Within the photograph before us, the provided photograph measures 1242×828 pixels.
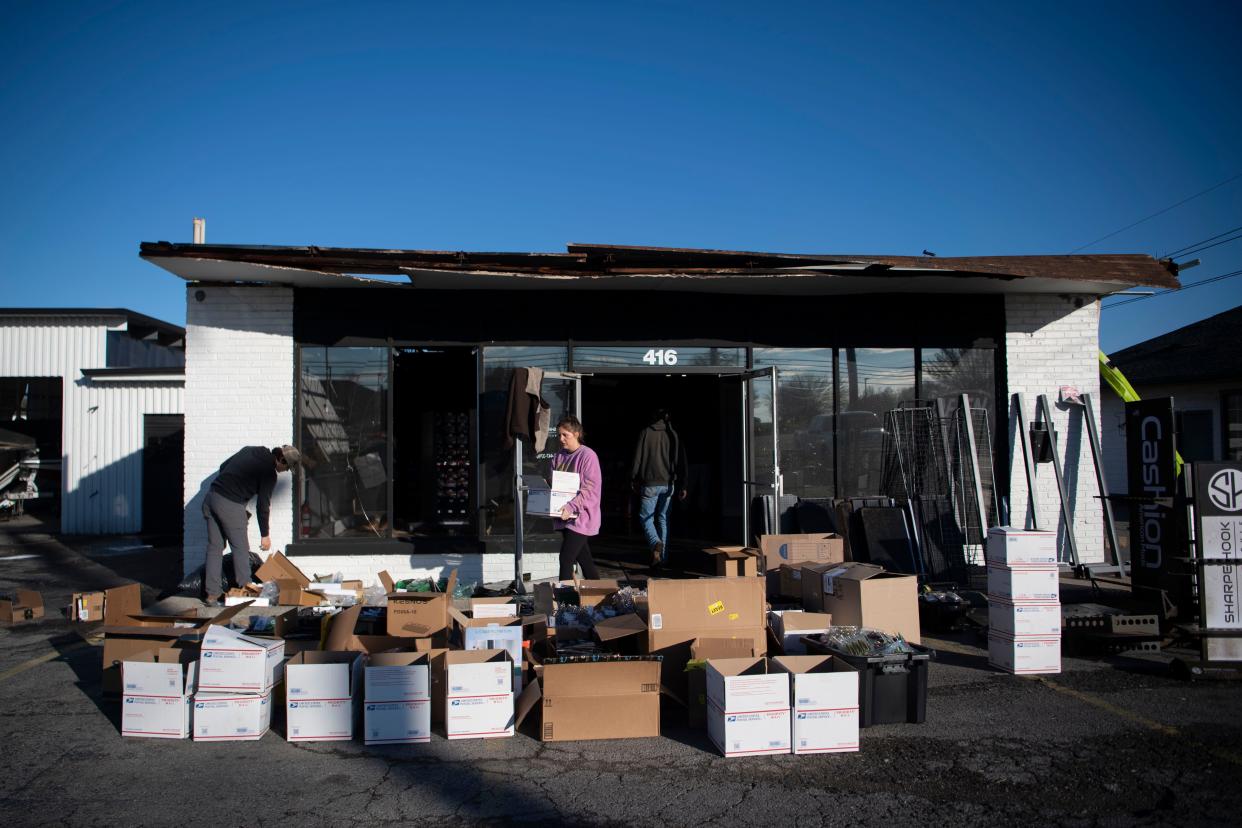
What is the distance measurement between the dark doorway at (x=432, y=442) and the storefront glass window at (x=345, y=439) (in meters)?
0.62

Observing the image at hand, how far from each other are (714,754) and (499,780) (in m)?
1.15

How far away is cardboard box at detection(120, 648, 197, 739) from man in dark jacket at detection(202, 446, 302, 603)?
3485 millimetres

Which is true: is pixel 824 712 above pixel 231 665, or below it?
below

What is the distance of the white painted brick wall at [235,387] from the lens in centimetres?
884

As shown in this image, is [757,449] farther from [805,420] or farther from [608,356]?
[608,356]

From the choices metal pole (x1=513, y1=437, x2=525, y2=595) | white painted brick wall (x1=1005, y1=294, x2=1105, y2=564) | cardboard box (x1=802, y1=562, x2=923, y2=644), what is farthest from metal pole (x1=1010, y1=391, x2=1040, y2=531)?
metal pole (x1=513, y1=437, x2=525, y2=595)

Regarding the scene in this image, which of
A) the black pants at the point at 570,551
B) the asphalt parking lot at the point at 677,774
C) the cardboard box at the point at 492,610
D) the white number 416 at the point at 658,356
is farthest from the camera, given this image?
the white number 416 at the point at 658,356

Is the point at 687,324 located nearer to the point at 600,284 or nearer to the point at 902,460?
the point at 600,284

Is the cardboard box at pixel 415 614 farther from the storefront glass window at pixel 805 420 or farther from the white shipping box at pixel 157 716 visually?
the storefront glass window at pixel 805 420

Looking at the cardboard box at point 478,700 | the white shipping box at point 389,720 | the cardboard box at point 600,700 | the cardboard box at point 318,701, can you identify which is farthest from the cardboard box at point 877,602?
the cardboard box at point 318,701

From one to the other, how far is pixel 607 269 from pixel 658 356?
5.13 ft

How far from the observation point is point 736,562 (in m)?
7.44

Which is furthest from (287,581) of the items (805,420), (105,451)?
(105,451)

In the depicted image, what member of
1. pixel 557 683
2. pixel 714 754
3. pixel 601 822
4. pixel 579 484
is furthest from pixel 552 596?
pixel 601 822
